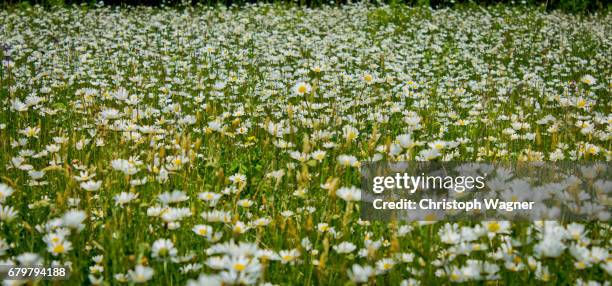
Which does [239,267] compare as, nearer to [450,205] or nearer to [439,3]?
[450,205]

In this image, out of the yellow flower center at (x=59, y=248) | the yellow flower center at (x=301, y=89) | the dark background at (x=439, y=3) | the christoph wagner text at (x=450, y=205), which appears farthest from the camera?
the dark background at (x=439, y=3)

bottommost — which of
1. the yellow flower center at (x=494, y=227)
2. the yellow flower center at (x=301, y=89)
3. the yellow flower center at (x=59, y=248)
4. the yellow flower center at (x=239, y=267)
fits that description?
the yellow flower center at (x=59, y=248)

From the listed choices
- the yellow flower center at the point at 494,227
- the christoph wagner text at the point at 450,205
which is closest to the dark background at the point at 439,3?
the christoph wagner text at the point at 450,205

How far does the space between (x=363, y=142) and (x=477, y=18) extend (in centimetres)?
824

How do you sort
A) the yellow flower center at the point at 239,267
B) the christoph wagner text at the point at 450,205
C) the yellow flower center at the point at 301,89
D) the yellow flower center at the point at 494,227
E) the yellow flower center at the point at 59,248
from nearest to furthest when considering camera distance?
the yellow flower center at the point at 239,267, the yellow flower center at the point at 59,248, the yellow flower center at the point at 494,227, the christoph wagner text at the point at 450,205, the yellow flower center at the point at 301,89

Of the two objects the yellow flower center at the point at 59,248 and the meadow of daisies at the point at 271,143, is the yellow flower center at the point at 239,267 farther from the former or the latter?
the yellow flower center at the point at 59,248

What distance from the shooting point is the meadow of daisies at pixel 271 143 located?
2127 mm

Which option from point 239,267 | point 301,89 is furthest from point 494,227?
point 301,89

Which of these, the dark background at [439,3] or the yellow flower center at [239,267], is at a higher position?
the yellow flower center at [239,267]

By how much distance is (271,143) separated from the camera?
4.04 meters

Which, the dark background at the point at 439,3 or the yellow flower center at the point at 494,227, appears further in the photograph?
the dark background at the point at 439,3

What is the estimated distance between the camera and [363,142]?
3.80 metres

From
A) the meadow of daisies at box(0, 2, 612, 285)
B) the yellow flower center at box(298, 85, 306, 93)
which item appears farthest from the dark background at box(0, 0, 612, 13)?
the yellow flower center at box(298, 85, 306, 93)

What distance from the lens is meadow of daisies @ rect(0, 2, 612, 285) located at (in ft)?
6.98
